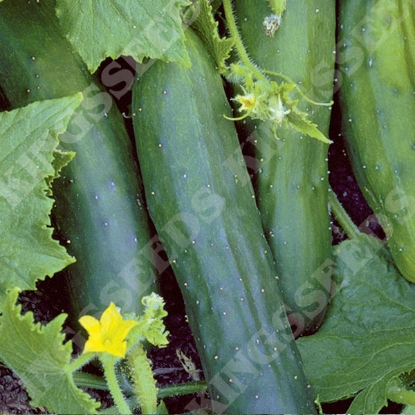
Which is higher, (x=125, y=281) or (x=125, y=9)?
(x=125, y=9)

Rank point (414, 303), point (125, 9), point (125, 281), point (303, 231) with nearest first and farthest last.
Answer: point (125, 9)
point (125, 281)
point (303, 231)
point (414, 303)

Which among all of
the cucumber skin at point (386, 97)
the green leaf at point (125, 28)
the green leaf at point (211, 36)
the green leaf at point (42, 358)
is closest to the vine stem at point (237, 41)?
the green leaf at point (211, 36)

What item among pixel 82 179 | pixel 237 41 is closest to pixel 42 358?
Result: pixel 82 179

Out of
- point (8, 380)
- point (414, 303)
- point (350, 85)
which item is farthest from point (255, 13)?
point (8, 380)

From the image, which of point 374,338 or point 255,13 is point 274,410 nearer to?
point 374,338

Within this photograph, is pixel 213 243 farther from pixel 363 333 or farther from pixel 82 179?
pixel 363 333

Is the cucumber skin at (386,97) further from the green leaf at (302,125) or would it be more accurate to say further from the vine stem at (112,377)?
the vine stem at (112,377)

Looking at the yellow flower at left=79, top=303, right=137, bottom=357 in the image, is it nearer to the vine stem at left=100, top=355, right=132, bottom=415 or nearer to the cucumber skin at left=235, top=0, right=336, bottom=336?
the vine stem at left=100, top=355, right=132, bottom=415
